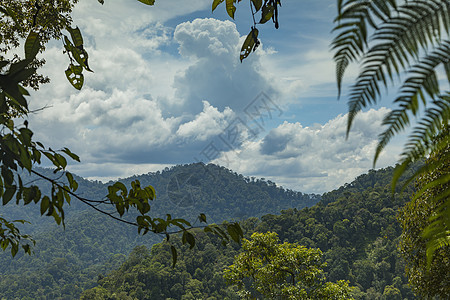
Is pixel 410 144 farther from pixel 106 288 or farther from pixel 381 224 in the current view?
pixel 381 224

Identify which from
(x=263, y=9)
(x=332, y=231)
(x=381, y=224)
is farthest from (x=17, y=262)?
(x=263, y=9)

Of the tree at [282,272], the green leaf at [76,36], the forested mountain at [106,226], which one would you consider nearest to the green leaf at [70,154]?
the green leaf at [76,36]

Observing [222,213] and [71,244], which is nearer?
[71,244]

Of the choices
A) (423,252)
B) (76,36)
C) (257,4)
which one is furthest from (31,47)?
(423,252)

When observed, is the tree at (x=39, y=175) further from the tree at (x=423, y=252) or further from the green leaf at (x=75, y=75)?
the tree at (x=423, y=252)

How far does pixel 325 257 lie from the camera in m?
33.4

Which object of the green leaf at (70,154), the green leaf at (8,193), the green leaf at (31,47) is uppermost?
the green leaf at (31,47)

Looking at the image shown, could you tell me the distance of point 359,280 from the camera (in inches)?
1249

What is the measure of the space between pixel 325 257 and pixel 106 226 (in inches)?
2223

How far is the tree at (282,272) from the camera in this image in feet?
20.2

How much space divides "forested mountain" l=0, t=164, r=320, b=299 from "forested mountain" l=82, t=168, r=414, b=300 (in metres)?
20.2

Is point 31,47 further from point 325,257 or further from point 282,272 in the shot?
point 325,257

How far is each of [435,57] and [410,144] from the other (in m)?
0.09

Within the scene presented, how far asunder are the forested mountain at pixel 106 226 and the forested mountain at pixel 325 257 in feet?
66.3
